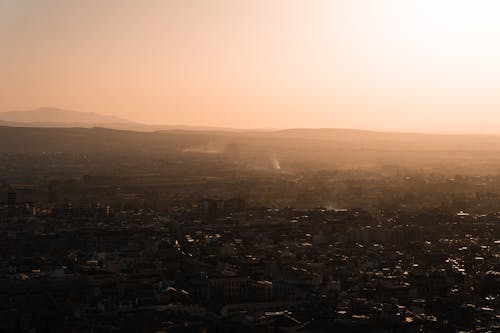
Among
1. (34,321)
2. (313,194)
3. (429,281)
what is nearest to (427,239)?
(429,281)

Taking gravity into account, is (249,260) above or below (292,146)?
above

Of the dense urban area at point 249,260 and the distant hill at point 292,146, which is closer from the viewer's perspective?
the dense urban area at point 249,260

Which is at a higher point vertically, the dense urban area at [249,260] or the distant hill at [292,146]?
the dense urban area at [249,260]

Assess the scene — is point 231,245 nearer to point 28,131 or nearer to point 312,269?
point 312,269

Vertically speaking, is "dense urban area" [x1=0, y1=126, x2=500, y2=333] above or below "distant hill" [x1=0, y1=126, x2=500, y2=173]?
above

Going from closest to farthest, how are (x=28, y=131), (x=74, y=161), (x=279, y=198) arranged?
(x=279, y=198), (x=74, y=161), (x=28, y=131)

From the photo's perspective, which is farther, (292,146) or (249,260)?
(292,146)

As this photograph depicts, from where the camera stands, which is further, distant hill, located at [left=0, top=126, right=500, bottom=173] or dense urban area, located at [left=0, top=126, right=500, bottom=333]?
distant hill, located at [left=0, top=126, right=500, bottom=173]

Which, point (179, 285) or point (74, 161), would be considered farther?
point (74, 161)
